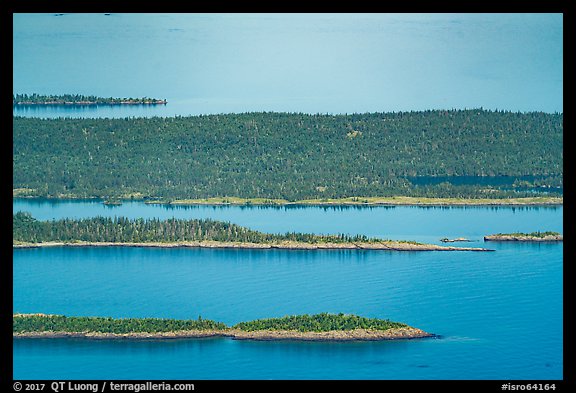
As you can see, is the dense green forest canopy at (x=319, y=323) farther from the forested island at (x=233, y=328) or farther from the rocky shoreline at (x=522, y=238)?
the rocky shoreline at (x=522, y=238)

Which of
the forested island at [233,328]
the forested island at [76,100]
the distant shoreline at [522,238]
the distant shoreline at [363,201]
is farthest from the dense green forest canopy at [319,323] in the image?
the forested island at [76,100]

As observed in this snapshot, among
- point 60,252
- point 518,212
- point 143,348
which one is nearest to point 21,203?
point 60,252

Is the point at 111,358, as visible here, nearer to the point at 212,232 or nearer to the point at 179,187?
the point at 212,232

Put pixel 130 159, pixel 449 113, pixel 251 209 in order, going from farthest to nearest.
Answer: pixel 449 113 < pixel 130 159 < pixel 251 209

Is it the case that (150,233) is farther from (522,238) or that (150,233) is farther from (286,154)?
(286,154)

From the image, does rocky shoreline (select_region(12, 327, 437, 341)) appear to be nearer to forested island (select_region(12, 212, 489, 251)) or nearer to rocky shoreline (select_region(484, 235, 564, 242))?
forested island (select_region(12, 212, 489, 251))

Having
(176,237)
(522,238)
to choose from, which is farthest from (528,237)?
(176,237)
